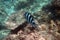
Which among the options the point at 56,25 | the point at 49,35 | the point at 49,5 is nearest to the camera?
the point at 49,35

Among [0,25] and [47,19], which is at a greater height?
[47,19]

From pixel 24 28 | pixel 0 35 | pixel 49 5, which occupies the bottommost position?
pixel 0 35

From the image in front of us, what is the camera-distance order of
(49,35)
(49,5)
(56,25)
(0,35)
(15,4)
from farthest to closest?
(15,4)
(49,5)
(0,35)
(56,25)
(49,35)

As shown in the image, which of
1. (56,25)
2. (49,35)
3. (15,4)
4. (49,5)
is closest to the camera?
(49,35)

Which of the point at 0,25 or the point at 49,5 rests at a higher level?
the point at 49,5

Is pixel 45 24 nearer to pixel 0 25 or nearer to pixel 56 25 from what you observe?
pixel 56 25

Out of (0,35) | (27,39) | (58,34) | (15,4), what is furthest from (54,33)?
(15,4)

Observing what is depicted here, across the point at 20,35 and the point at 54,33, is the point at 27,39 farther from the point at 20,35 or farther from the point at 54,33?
the point at 54,33

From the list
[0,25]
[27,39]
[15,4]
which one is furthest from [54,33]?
[15,4]

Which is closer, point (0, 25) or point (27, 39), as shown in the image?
point (27, 39)
